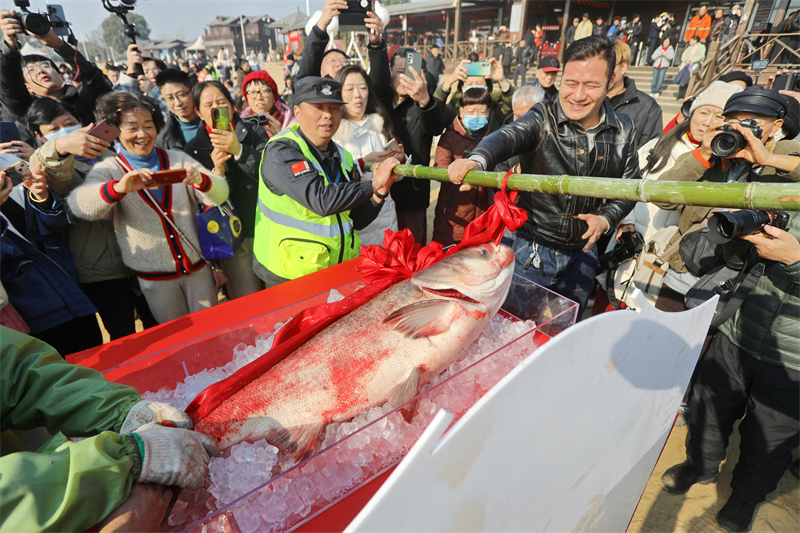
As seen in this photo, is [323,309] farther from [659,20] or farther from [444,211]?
[659,20]

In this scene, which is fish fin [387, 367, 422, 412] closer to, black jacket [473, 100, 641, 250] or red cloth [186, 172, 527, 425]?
red cloth [186, 172, 527, 425]

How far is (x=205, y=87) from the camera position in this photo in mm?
3576

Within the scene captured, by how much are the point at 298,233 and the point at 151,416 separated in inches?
57.5

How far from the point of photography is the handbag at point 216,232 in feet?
9.22

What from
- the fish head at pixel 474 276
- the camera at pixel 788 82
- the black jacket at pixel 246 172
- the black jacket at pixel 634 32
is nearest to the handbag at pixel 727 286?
the fish head at pixel 474 276

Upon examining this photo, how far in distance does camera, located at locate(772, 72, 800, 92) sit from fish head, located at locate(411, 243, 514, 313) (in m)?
11.0

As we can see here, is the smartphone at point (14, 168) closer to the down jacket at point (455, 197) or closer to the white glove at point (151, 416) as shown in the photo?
the white glove at point (151, 416)

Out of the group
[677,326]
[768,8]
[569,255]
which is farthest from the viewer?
[768,8]

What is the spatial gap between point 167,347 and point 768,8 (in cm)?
2033

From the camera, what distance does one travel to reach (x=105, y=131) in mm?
2416

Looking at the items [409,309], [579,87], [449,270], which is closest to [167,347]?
[409,309]

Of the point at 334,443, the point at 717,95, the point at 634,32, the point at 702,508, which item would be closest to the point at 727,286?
the point at 702,508

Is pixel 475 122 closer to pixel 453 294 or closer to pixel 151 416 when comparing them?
pixel 453 294

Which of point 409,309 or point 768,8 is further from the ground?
point 768,8
